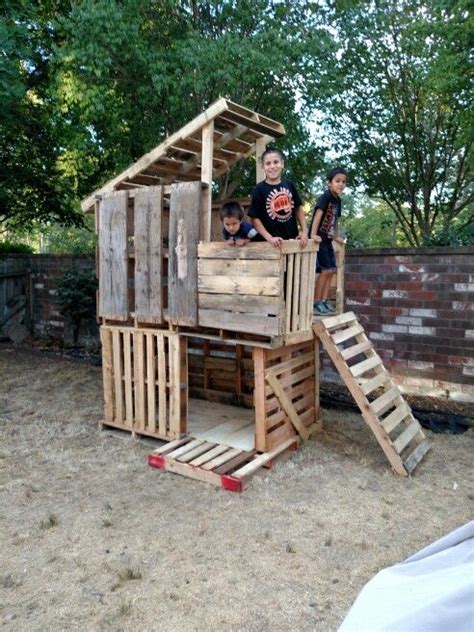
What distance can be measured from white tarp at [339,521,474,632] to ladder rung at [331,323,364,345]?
10.0 ft

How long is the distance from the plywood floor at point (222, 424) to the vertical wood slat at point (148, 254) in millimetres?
1267

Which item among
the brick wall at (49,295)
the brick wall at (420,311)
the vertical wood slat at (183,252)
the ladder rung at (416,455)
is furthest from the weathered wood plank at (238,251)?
the brick wall at (49,295)

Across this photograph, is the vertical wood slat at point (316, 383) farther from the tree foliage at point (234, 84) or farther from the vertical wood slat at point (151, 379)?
the tree foliage at point (234, 84)

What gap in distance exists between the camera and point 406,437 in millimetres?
4590

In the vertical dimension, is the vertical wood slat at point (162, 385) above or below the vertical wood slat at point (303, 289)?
below

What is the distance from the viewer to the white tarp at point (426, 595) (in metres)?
1.23

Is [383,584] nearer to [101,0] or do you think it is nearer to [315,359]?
[315,359]

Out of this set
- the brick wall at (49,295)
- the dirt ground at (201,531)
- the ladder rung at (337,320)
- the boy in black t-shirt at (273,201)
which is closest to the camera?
the dirt ground at (201,531)

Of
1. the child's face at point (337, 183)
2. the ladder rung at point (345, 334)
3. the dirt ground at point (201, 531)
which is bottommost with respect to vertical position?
the dirt ground at point (201, 531)

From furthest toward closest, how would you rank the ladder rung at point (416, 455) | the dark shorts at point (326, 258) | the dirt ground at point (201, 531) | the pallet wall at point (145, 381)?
the dark shorts at point (326, 258) < the pallet wall at point (145, 381) < the ladder rung at point (416, 455) < the dirt ground at point (201, 531)

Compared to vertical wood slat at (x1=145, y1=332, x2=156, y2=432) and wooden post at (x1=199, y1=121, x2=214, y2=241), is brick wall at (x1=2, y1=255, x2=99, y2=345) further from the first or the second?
wooden post at (x1=199, y1=121, x2=214, y2=241)

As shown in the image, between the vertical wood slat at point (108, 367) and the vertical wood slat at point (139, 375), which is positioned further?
the vertical wood slat at point (108, 367)

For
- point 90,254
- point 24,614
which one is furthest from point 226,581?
point 90,254

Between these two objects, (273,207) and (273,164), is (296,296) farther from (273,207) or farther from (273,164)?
(273,164)
